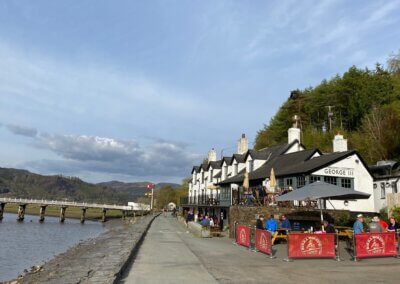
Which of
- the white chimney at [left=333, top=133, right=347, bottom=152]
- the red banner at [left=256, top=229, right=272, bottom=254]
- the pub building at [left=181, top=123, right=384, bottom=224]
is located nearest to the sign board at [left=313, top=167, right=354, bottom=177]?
the pub building at [left=181, top=123, right=384, bottom=224]

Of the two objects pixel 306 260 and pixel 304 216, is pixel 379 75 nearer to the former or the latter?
pixel 304 216

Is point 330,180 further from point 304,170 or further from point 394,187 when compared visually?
point 394,187

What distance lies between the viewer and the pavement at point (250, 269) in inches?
390

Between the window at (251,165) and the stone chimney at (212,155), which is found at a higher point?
the stone chimney at (212,155)

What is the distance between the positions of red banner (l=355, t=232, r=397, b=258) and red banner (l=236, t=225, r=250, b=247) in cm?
514

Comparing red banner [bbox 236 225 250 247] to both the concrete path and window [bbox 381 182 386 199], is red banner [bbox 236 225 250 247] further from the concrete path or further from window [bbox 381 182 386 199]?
window [bbox 381 182 386 199]

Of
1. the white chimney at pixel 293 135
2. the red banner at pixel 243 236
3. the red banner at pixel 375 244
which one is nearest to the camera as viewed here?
the red banner at pixel 375 244

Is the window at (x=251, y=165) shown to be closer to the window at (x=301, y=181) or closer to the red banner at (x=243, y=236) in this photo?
the window at (x=301, y=181)

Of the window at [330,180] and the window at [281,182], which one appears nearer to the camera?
the window at [330,180]

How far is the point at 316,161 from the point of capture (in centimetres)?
2680

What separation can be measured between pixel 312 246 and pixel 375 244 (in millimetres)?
2120

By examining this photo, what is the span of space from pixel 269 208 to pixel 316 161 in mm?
7418

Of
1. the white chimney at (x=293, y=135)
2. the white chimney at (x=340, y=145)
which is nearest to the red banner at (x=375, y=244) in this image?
the white chimney at (x=340, y=145)

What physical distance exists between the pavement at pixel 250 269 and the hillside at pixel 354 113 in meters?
27.1
